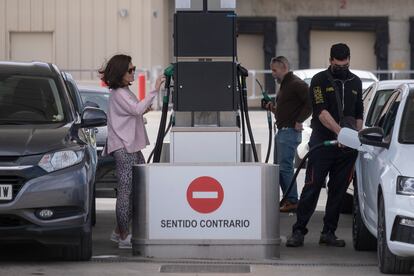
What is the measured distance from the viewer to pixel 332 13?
125 feet

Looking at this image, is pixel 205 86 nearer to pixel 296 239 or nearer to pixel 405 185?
pixel 296 239

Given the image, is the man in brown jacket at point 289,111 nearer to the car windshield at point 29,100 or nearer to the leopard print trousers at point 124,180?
the leopard print trousers at point 124,180

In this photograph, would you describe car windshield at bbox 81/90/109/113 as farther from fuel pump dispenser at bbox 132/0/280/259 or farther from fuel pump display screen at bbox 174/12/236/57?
fuel pump dispenser at bbox 132/0/280/259

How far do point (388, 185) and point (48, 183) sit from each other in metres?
2.69

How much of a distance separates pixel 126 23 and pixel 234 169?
87.4ft

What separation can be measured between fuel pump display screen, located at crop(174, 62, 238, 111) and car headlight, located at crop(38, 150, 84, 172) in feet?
3.94

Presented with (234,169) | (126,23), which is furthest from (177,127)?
(126,23)

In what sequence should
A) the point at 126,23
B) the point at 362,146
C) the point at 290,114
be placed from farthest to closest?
the point at 126,23, the point at 290,114, the point at 362,146

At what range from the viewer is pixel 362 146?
1048cm

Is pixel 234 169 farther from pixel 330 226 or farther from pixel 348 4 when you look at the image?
pixel 348 4

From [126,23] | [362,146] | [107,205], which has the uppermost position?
[126,23]

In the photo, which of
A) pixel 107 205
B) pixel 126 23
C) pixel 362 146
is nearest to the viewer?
pixel 362 146

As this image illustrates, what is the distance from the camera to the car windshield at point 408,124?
939 cm

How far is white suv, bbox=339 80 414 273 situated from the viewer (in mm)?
8688
